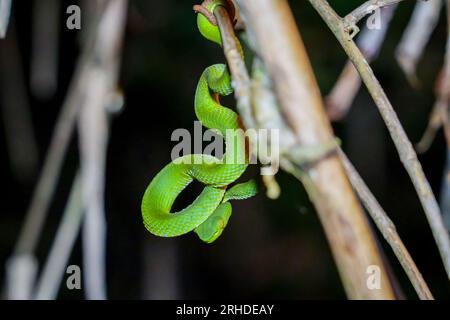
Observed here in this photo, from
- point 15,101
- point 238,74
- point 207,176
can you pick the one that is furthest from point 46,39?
point 238,74

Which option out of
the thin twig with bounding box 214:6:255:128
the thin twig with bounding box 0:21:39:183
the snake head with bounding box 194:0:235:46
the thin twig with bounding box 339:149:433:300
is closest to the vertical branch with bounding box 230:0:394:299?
the thin twig with bounding box 214:6:255:128

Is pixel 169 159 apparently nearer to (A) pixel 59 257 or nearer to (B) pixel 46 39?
(B) pixel 46 39

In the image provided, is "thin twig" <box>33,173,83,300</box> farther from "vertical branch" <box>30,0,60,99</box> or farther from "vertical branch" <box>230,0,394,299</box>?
"vertical branch" <box>230,0,394,299</box>

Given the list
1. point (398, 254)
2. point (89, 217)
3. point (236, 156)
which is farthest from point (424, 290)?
point (89, 217)

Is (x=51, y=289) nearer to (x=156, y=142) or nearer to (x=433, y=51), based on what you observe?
(x=156, y=142)

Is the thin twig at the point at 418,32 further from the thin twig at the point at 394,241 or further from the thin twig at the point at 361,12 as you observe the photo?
the thin twig at the point at 394,241

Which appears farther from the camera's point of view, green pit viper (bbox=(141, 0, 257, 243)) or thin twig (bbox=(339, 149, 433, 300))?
green pit viper (bbox=(141, 0, 257, 243))
